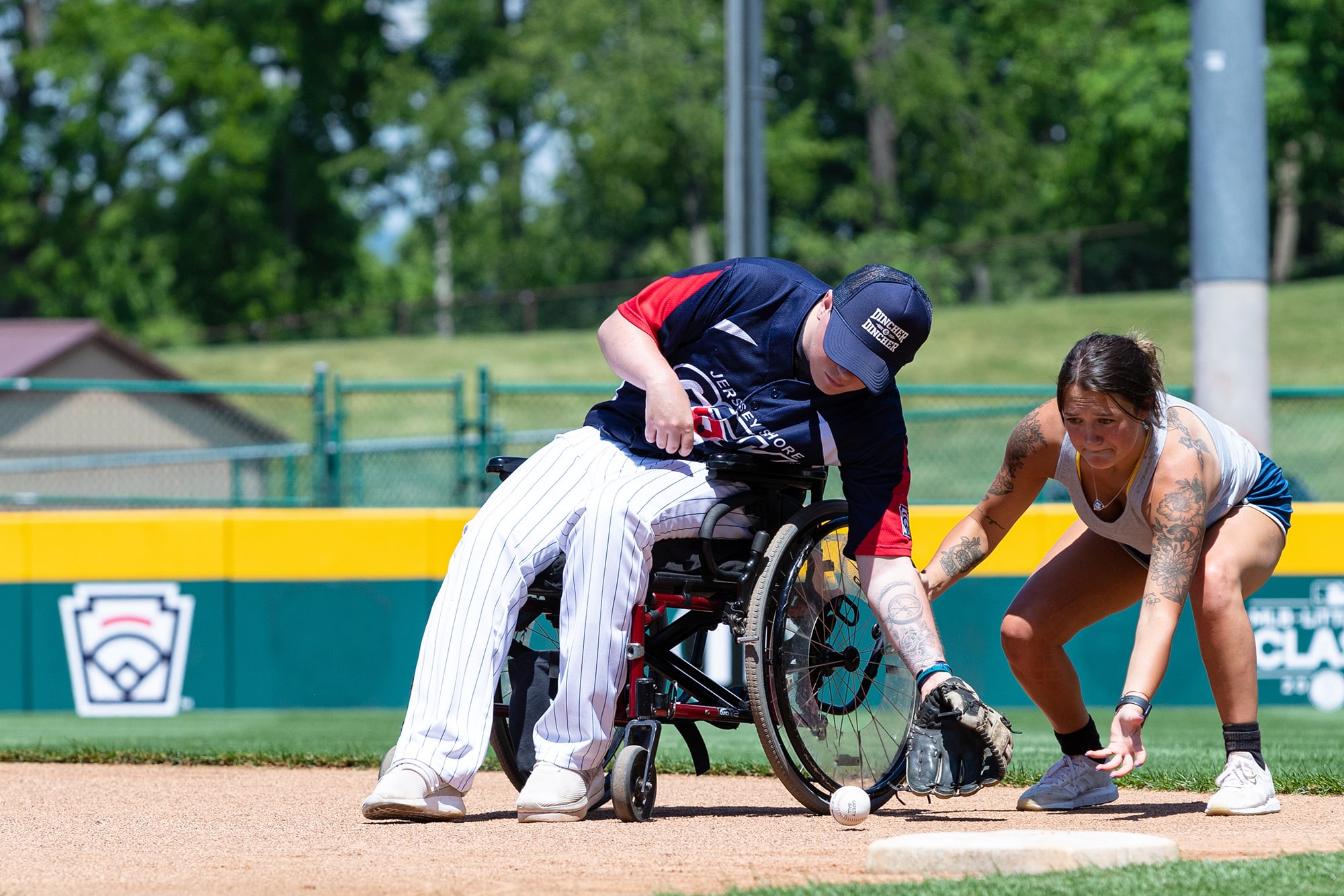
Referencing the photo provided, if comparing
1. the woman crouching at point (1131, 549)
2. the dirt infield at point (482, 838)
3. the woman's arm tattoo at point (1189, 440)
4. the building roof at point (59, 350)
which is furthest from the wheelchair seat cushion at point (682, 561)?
the building roof at point (59, 350)

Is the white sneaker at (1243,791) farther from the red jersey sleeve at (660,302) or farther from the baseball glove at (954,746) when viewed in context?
the red jersey sleeve at (660,302)

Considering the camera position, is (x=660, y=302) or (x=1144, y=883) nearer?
(x=1144, y=883)

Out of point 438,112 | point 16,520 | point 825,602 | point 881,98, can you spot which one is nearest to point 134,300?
point 438,112

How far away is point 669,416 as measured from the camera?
151 inches

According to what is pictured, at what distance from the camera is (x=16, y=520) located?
7.70 m

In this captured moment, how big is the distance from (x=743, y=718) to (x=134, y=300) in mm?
39861

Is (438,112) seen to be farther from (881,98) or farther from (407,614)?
(407,614)

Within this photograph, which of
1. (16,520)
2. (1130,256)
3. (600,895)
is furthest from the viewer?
(1130,256)

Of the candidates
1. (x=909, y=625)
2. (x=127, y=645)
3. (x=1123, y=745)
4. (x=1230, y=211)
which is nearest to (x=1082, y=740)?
(x=909, y=625)

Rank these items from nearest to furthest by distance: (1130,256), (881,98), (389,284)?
(1130,256) < (881,98) < (389,284)

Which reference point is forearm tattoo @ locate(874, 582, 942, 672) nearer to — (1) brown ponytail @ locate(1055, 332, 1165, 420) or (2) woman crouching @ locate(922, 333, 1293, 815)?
(2) woman crouching @ locate(922, 333, 1293, 815)

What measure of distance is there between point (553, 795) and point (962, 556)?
1228 millimetres

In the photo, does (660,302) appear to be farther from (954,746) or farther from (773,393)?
(954,746)

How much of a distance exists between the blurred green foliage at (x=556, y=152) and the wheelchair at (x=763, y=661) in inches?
1109
